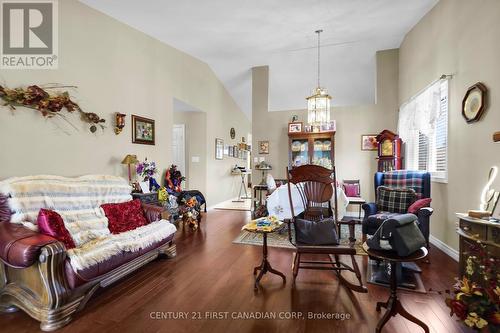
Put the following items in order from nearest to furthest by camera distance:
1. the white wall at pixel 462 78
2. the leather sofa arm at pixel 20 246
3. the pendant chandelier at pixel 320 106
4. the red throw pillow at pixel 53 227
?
1. the leather sofa arm at pixel 20 246
2. the red throw pillow at pixel 53 227
3. the white wall at pixel 462 78
4. the pendant chandelier at pixel 320 106

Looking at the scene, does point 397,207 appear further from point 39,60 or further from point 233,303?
point 39,60

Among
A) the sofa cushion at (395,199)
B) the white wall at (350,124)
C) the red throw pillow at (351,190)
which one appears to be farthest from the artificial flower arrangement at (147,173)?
the red throw pillow at (351,190)

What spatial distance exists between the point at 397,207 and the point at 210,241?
2.69 metres

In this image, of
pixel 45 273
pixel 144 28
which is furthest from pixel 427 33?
pixel 45 273

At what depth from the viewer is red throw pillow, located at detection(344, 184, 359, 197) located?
488 cm

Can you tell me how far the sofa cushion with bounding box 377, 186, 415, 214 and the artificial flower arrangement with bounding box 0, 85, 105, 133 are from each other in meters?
4.20

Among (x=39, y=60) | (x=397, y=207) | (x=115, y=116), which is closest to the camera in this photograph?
(x=39, y=60)

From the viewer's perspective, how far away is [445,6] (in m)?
3.18

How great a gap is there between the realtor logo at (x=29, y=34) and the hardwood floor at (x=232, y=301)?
254 cm

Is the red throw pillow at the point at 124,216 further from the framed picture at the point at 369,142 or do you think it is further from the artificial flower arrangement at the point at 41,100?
the framed picture at the point at 369,142

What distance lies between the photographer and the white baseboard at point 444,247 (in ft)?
9.50

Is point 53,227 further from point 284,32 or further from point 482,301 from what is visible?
point 284,32

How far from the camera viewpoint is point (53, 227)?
203 centimetres

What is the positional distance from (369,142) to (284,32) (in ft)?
9.54
